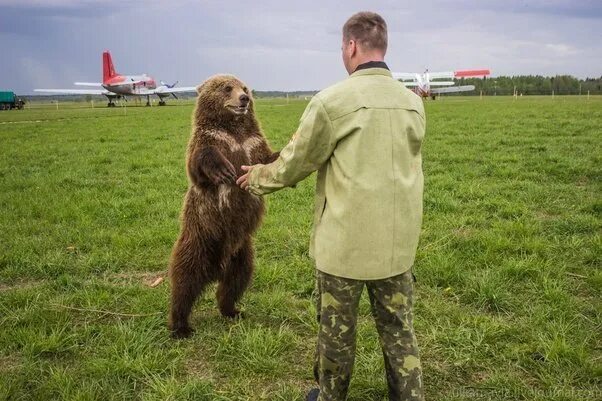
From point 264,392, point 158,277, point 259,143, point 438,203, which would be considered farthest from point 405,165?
point 438,203

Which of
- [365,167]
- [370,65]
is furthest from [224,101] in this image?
[365,167]

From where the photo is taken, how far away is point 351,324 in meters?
3.09

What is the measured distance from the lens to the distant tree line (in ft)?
286

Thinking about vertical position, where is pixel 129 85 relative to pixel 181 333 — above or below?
above

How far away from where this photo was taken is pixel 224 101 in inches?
168

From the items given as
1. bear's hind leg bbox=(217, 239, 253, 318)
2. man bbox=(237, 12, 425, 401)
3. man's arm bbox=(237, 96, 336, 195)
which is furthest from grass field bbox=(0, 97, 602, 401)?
man's arm bbox=(237, 96, 336, 195)

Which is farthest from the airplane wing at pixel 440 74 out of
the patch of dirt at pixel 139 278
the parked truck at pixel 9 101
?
the patch of dirt at pixel 139 278

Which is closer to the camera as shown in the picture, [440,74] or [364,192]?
[364,192]

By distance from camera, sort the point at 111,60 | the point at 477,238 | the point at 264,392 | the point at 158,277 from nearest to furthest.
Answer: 1. the point at 264,392
2. the point at 158,277
3. the point at 477,238
4. the point at 111,60

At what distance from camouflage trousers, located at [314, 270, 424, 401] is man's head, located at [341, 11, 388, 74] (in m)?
1.29

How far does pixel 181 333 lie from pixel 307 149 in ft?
8.65

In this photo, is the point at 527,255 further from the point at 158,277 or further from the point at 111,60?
the point at 111,60

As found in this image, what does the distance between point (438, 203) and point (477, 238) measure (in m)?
1.95

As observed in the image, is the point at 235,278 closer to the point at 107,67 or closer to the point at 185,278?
the point at 185,278
